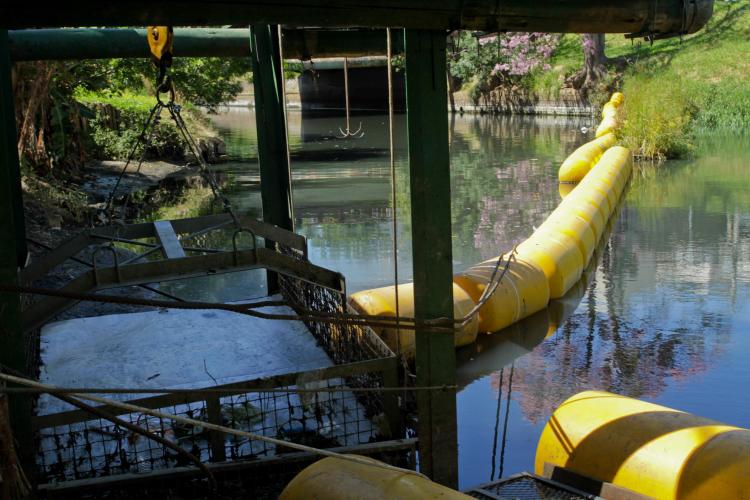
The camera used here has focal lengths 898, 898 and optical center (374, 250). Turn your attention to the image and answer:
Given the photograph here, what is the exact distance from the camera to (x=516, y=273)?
10250 millimetres

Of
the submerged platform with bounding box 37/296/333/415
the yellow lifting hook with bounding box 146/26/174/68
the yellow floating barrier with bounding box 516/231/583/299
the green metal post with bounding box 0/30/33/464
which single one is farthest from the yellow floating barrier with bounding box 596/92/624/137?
the green metal post with bounding box 0/30/33/464

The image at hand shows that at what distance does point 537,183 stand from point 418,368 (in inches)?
634

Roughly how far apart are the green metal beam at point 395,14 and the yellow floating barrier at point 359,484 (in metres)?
2.28

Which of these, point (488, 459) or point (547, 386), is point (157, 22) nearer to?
point (488, 459)

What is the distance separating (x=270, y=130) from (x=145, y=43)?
→ 1416 mm

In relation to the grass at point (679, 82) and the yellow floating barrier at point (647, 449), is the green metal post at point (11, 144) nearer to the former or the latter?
the yellow floating barrier at point (647, 449)

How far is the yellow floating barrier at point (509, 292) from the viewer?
954 centimetres

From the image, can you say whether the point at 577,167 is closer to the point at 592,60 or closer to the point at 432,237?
the point at 432,237

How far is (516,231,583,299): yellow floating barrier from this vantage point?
10.9 m

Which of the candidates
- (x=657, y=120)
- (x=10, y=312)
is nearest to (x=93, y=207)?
(x=10, y=312)

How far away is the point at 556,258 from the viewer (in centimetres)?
1102

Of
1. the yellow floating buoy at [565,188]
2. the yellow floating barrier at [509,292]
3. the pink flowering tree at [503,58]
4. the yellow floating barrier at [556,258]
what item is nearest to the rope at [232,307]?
the yellow floating barrier at [509,292]

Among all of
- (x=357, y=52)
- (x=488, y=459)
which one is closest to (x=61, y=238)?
(x=357, y=52)

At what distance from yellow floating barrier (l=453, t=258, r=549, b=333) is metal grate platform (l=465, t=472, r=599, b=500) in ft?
12.9
